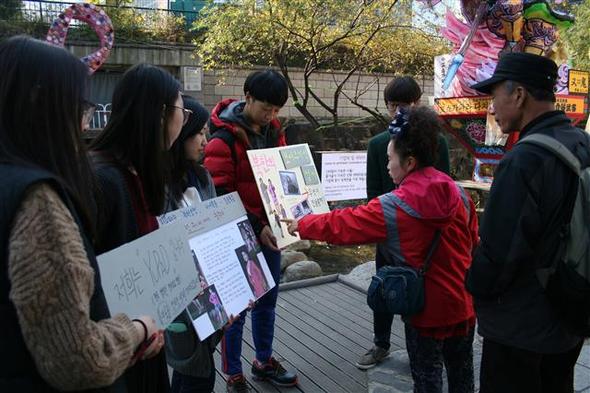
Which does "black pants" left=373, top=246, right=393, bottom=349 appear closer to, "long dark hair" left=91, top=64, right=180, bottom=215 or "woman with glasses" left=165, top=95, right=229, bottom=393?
"woman with glasses" left=165, top=95, right=229, bottom=393

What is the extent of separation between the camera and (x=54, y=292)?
0.97 metres

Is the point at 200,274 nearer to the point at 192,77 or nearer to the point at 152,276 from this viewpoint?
the point at 152,276

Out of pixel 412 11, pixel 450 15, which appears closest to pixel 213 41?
pixel 412 11

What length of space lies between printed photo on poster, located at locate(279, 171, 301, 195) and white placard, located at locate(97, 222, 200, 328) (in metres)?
1.16

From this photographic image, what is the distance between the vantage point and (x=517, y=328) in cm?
185

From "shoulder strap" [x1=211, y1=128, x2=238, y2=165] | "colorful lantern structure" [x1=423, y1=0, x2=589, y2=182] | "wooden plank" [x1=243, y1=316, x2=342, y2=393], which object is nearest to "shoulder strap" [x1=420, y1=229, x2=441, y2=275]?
"shoulder strap" [x1=211, y1=128, x2=238, y2=165]

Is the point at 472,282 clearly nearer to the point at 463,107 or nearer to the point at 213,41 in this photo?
the point at 463,107

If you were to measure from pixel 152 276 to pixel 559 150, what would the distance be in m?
1.41

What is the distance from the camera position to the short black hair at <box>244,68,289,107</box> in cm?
263

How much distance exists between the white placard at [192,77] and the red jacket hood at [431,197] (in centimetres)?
1143

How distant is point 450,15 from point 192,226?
203 inches

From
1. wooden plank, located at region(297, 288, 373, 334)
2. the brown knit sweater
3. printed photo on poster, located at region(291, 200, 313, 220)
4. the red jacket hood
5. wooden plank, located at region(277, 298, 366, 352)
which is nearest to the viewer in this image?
the brown knit sweater

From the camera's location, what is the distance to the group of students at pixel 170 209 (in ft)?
3.24

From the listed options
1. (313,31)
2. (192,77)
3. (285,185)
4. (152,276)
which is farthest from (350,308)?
(192,77)
